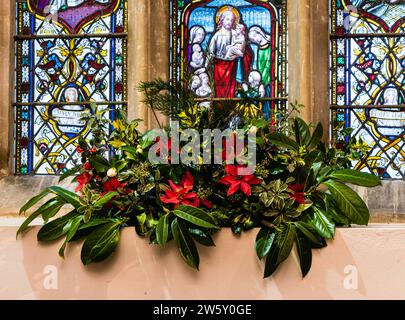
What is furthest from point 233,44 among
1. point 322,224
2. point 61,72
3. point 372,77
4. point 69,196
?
point 322,224

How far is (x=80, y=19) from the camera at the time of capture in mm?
3998

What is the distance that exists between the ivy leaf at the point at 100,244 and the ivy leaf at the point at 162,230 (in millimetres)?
127

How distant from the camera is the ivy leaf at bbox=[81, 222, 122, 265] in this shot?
6.20 ft

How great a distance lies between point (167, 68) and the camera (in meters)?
3.71

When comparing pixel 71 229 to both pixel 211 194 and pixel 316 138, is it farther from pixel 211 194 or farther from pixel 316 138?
pixel 316 138

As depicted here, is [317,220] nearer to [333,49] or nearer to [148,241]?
[148,241]

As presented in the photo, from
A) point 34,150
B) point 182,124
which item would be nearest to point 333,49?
point 34,150

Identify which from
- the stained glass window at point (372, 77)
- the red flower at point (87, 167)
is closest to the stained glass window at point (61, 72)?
the stained glass window at point (372, 77)

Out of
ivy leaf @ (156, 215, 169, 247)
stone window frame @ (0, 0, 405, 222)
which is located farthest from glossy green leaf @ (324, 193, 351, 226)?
stone window frame @ (0, 0, 405, 222)

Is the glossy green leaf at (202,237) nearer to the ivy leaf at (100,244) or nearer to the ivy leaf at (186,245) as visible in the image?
the ivy leaf at (186,245)

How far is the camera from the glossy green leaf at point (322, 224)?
1.87 m

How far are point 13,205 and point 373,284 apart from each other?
2.18m

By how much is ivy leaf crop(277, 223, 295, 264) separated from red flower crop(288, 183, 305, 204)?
0.09m
